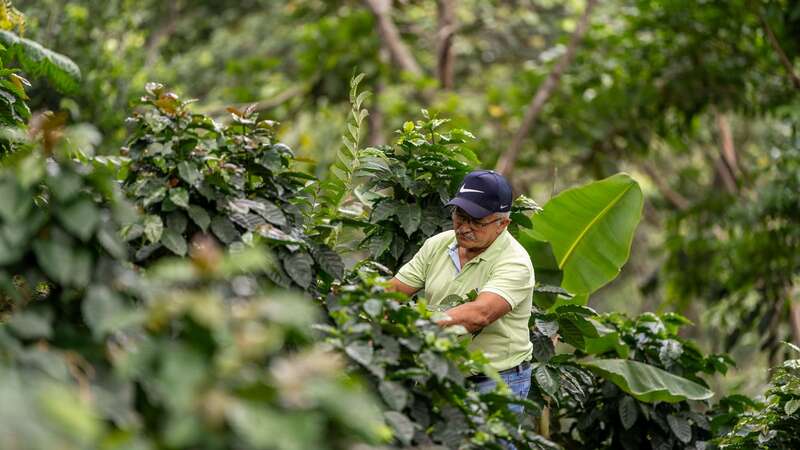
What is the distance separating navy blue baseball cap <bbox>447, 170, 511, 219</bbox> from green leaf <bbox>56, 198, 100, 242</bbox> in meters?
2.03

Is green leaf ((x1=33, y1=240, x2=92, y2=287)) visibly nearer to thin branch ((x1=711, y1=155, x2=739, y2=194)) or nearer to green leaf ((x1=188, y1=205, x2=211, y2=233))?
green leaf ((x1=188, y1=205, x2=211, y2=233))

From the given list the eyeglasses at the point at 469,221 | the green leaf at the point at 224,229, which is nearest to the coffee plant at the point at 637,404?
the eyeglasses at the point at 469,221

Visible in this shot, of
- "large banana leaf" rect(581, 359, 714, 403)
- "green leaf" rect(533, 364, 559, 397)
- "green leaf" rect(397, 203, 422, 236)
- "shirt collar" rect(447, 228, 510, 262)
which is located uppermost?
"shirt collar" rect(447, 228, 510, 262)

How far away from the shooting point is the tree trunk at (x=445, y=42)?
1274cm

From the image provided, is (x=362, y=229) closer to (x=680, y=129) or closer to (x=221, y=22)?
(x=680, y=129)

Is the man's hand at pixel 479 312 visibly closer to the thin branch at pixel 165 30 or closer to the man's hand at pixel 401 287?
the man's hand at pixel 401 287

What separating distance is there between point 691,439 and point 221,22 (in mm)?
11807

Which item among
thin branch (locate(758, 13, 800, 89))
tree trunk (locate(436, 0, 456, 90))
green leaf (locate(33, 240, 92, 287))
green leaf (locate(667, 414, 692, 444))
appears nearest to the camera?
green leaf (locate(33, 240, 92, 287))

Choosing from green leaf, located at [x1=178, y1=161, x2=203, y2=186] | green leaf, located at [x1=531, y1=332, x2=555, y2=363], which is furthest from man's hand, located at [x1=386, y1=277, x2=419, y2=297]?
green leaf, located at [x1=178, y1=161, x2=203, y2=186]

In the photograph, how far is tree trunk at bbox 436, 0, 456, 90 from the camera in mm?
12742

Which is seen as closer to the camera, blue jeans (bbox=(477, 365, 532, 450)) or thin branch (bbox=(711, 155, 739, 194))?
blue jeans (bbox=(477, 365, 532, 450))

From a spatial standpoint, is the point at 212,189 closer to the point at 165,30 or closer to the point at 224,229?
the point at 224,229

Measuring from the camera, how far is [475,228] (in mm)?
4656

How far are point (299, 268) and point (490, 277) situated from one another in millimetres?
808
